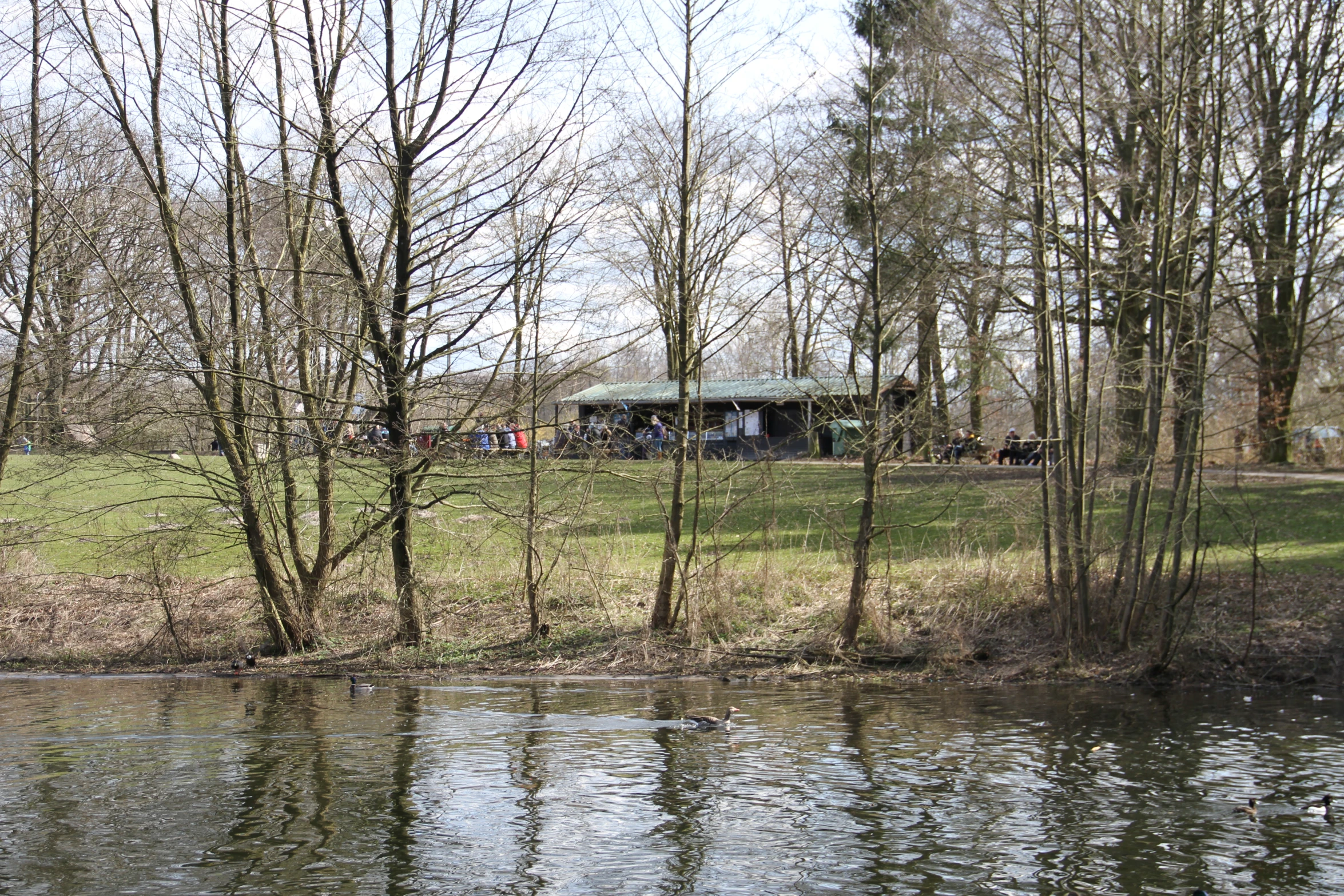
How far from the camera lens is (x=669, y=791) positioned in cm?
827

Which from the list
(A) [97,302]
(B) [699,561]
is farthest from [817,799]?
(A) [97,302]

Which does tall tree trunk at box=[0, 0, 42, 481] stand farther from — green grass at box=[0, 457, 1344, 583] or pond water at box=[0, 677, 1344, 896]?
pond water at box=[0, 677, 1344, 896]

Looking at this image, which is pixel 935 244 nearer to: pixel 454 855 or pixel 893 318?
pixel 893 318

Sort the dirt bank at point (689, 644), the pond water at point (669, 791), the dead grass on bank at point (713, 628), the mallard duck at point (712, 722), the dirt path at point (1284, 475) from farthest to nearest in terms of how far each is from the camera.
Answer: the dirt path at point (1284, 475)
the dead grass on bank at point (713, 628)
the dirt bank at point (689, 644)
the mallard duck at point (712, 722)
the pond water at point (669, 791)

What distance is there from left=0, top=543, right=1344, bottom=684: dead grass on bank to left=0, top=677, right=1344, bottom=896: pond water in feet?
2.84

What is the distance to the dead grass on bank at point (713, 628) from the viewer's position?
12492 mm

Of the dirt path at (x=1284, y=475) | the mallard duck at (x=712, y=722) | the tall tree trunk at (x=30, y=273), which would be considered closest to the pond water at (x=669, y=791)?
the mallard duck at (x=712, y=722)

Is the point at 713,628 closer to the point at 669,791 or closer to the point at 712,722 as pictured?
the point at 712,722

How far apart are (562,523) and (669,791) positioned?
5.71 metres

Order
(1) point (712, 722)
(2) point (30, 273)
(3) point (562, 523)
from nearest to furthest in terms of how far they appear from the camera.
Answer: (1) point (712, 722), (3) point (562, 523), (2) point (30, 273)

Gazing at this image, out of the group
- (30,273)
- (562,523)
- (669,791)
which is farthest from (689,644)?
(30,273)

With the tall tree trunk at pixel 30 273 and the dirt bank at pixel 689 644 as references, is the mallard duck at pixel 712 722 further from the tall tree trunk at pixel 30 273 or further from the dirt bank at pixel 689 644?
the tall tree trunk at pixel 30 273

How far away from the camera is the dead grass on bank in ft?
41.0

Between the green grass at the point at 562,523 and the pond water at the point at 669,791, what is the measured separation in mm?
2557
